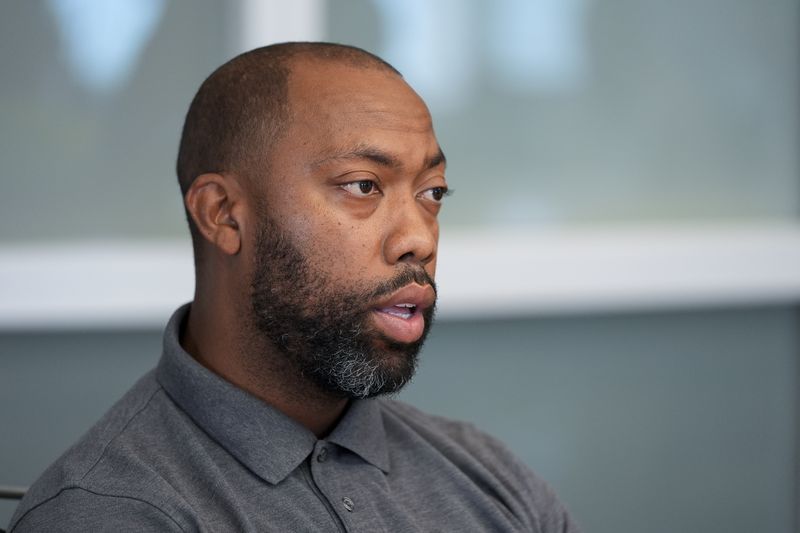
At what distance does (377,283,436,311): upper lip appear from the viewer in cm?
136

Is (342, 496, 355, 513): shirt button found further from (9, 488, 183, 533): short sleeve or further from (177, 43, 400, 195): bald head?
(177, 43, 400, 195): bald head

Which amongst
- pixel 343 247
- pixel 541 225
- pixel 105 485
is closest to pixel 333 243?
pixel 343 247

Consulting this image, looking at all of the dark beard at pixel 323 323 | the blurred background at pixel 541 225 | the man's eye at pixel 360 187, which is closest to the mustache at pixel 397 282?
the dark beard at pixel 323 323

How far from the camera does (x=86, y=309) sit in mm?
2330

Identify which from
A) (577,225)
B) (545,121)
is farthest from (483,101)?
(577,225)

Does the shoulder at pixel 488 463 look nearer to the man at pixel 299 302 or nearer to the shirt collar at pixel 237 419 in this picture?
the man at pixel 299 302

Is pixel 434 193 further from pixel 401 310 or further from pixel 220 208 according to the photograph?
pixel 220 208

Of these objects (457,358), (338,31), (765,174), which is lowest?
(457,358)

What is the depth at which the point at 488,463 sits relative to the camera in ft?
5.27

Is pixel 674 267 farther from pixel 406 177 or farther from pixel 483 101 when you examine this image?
pixel 406 177

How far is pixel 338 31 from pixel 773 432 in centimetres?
147

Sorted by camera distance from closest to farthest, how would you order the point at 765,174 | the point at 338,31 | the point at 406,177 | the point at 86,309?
the point at 406,177
the point at 86,309
the point at 338,31
the point at 765,174

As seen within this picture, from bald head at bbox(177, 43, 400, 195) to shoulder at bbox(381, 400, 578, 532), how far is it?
0.46 m

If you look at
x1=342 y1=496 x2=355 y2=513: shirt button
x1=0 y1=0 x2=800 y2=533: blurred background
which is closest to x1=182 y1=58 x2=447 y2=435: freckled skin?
x1=342 y1=496 x2=355 y2=513: shirt button
